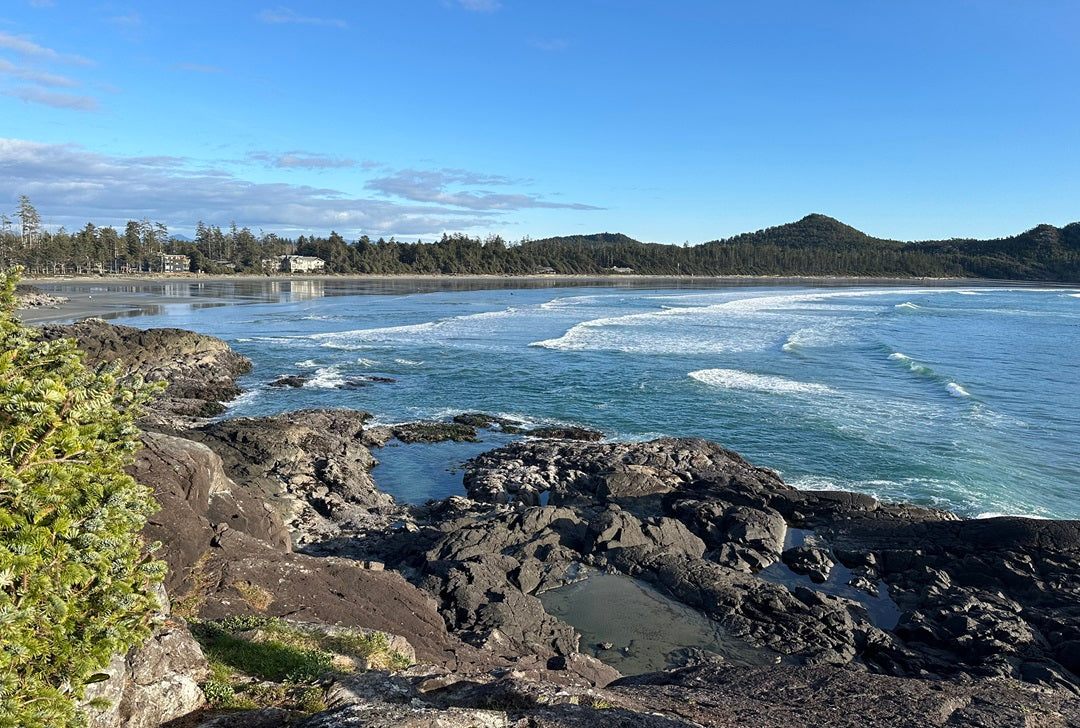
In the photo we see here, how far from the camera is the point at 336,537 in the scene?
1711cm

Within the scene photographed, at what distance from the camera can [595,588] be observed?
50.1 feet

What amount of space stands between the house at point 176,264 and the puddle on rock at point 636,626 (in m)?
167

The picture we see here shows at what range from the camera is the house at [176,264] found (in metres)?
156

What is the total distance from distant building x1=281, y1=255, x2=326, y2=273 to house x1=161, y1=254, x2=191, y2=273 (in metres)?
21.7

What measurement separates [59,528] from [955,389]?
4009 cm

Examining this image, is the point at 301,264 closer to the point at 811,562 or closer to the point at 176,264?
the point at 176,264

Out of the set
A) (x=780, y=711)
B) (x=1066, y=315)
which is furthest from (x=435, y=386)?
(x=1066, y=315)

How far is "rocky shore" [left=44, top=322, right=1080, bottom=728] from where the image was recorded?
290 inches

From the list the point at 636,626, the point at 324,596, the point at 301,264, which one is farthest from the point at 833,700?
the point at 301,264

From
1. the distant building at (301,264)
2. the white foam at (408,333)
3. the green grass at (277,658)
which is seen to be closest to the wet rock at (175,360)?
the white foam at (408,333)

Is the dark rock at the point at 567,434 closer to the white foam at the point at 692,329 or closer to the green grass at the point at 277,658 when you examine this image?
the green grass at the point at 277,658

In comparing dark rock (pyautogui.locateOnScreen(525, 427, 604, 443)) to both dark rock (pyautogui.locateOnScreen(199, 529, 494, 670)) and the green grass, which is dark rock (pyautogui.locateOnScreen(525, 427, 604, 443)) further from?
the green grass

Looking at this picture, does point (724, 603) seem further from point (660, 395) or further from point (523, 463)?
point (660, 395)

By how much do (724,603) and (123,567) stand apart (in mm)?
12214
